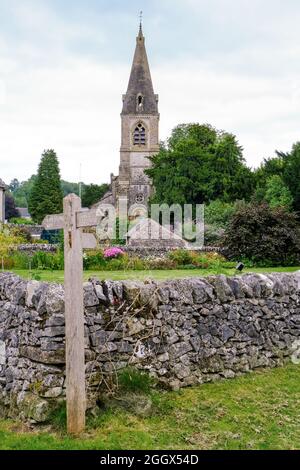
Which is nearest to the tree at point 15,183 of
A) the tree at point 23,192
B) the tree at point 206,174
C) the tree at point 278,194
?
the tree at point 23,192

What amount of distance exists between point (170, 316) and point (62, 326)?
5.47 ft

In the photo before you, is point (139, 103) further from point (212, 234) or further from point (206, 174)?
point (212, 234)

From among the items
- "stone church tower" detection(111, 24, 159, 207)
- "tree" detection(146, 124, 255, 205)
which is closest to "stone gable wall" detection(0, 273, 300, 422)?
"tree" detection(146, 124, 255, 205)

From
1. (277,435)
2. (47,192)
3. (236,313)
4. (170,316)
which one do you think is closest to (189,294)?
(170,316)

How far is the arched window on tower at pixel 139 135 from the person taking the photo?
69.9 metres

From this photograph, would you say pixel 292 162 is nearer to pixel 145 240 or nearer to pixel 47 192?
pixel 145 240

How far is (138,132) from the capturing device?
70.1 metres

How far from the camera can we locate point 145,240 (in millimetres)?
30719

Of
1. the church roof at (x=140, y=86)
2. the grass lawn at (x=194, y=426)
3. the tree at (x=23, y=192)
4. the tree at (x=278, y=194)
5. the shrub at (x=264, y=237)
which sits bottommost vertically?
the grass lawn at (x=194, y=426)

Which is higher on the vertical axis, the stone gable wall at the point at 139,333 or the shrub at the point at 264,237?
the shrub at the point at 264,237

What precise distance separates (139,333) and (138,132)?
6415 centimetres

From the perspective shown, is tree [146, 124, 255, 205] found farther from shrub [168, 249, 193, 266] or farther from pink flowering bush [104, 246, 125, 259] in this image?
pink flowering bush [104, 246, 125, 259]

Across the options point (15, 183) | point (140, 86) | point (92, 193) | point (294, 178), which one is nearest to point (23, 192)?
point (15, 183)

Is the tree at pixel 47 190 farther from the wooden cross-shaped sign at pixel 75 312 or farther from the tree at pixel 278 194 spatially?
the wooden cross-shaped sign at pixel 75 312
